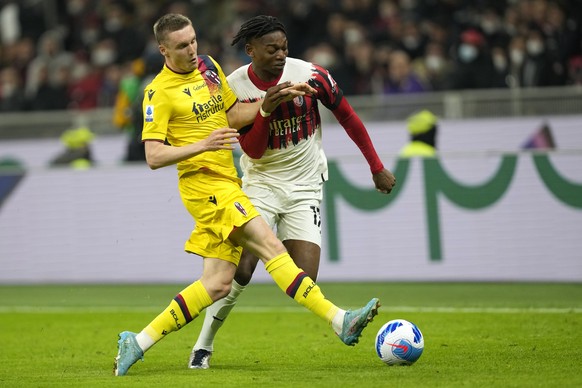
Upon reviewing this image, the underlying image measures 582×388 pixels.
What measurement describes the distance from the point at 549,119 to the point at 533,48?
4.13 ft

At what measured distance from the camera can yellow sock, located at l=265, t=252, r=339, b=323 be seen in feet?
23.4

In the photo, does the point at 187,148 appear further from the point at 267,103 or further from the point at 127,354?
the point at 127,354

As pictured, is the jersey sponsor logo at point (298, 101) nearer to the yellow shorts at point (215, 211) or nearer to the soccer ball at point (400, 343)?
the yellow shorts at point (215, 211)

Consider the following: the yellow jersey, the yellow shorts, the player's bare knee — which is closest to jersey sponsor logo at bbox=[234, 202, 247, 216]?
the yellow shorts

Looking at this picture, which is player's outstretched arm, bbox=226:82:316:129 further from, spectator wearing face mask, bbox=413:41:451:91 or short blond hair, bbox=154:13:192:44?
spectator wearing face mask, bbox=413:41:451:91

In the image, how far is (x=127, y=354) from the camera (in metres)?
7.27

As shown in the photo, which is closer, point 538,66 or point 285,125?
point 285,125

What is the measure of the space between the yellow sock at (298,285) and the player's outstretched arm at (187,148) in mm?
815

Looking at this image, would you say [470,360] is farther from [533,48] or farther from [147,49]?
[147,49]

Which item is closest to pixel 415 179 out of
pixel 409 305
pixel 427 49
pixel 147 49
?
pixel 409 305

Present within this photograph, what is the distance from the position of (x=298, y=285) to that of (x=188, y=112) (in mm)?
1351

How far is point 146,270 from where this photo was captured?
14.2 metres

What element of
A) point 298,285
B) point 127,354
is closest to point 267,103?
point 298,285

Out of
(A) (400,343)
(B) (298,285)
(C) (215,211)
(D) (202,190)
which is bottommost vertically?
(A) (400,343)
